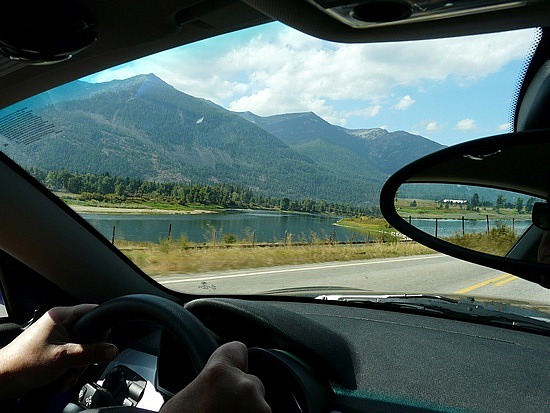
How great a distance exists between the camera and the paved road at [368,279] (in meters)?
4.65

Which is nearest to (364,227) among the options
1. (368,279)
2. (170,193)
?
(368,279)

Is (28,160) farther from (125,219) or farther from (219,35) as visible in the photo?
(219,35)

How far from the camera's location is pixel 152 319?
1861 mm

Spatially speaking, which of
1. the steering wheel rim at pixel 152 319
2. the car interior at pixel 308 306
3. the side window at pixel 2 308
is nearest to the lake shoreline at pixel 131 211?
the car interior at pixel 308 306

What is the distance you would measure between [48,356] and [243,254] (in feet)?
11.2

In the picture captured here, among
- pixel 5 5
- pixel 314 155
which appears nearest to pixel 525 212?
pixel 5 5

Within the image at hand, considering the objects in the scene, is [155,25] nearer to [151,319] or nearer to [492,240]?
[151,319]

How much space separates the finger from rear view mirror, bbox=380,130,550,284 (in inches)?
49.9

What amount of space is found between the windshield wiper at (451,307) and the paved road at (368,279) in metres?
0.25

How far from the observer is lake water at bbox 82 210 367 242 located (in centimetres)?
461

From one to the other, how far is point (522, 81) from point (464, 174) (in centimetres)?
52

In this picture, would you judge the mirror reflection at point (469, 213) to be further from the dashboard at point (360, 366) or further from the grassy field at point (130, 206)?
the grassy field at point (130, 206)

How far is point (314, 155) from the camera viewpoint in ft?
20.2

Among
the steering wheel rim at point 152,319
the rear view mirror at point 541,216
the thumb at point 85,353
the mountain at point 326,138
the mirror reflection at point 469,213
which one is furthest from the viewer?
the mountain at point 326,138
